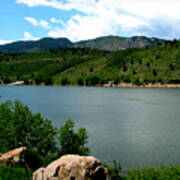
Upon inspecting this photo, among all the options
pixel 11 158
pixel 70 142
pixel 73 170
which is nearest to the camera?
pixel 73 170

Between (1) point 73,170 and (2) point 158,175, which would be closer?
(1) point 73,170

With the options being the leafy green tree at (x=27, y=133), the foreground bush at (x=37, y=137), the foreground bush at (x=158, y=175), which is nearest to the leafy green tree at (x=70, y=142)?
the foreground bush at (x=37, y=137)

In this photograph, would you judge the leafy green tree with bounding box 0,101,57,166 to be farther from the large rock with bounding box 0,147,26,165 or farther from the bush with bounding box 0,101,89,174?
the large rock with bounding box 0,147,26,165

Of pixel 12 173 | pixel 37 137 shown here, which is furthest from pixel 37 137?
pixel 12 173

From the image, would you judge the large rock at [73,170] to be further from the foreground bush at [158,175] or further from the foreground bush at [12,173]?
the foreground bush at [158,175]

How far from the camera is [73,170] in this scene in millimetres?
16109

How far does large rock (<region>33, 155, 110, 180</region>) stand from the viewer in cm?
1603

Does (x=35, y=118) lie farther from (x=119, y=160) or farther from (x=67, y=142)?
(x=119, y=160)

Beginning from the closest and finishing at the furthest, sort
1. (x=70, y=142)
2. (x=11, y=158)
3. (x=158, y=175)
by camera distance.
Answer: (x=158, y=175) → (x=11, y=158) → (x=70, y=142)

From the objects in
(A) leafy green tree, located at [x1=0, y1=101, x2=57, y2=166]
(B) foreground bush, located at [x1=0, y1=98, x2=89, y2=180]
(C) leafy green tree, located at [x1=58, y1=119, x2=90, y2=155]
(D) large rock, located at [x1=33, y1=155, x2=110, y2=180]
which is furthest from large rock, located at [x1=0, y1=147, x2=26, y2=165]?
(D) large rock, located at [x1=33, y1=155, x2=110, y2=180]

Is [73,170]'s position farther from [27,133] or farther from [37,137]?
[27,133]

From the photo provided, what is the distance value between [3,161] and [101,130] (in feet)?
96.5

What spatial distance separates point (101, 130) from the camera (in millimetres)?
48719

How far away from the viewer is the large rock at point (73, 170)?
16.0 m
